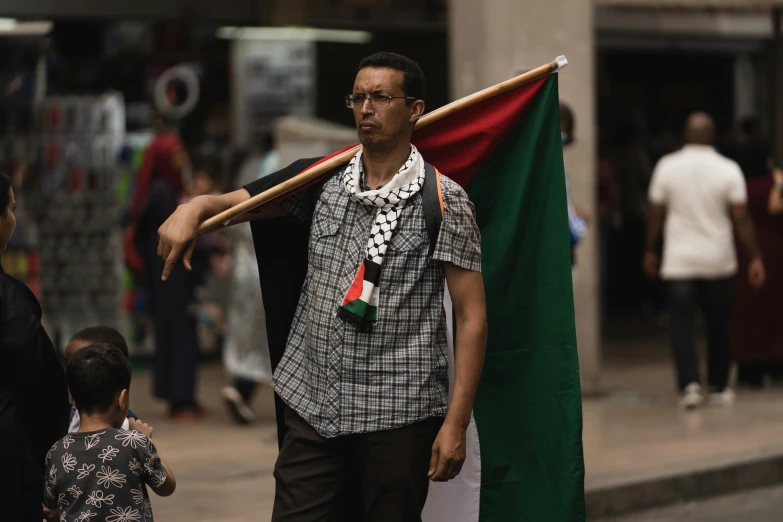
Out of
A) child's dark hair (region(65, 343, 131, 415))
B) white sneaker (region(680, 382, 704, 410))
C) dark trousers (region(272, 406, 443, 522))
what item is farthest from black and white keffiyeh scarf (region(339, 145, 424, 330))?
white sneaker (region(680, 382, 704, 410))

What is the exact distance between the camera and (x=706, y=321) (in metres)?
10.3

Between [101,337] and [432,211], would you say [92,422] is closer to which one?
[101,337]

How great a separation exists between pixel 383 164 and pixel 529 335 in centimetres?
97

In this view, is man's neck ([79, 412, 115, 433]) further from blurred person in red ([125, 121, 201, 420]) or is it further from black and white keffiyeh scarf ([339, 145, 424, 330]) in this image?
blurred person in red ([125, 121, 201, 420])

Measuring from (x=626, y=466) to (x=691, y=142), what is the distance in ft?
10.5

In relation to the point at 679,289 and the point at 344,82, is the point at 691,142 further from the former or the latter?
the point at 344,82

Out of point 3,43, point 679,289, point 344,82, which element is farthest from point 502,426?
point 344,82

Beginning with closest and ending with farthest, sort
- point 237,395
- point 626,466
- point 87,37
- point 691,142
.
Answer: point 626,466, point 237,395, point 691,142, point 87,37

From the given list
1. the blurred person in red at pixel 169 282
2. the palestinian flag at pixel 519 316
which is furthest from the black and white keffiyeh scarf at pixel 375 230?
the blurred person in red at pixel 169 282

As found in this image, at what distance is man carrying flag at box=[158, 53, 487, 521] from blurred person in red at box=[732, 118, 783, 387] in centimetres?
724

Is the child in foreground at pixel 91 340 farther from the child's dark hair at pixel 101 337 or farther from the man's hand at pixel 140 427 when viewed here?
the man's hand at pixel 140 427

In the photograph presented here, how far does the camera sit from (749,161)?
11.3 metres

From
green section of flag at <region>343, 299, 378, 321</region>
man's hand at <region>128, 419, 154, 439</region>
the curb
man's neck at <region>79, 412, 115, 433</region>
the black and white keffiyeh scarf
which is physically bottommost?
the curb

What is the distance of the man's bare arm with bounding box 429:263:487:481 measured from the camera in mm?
A: 4055
